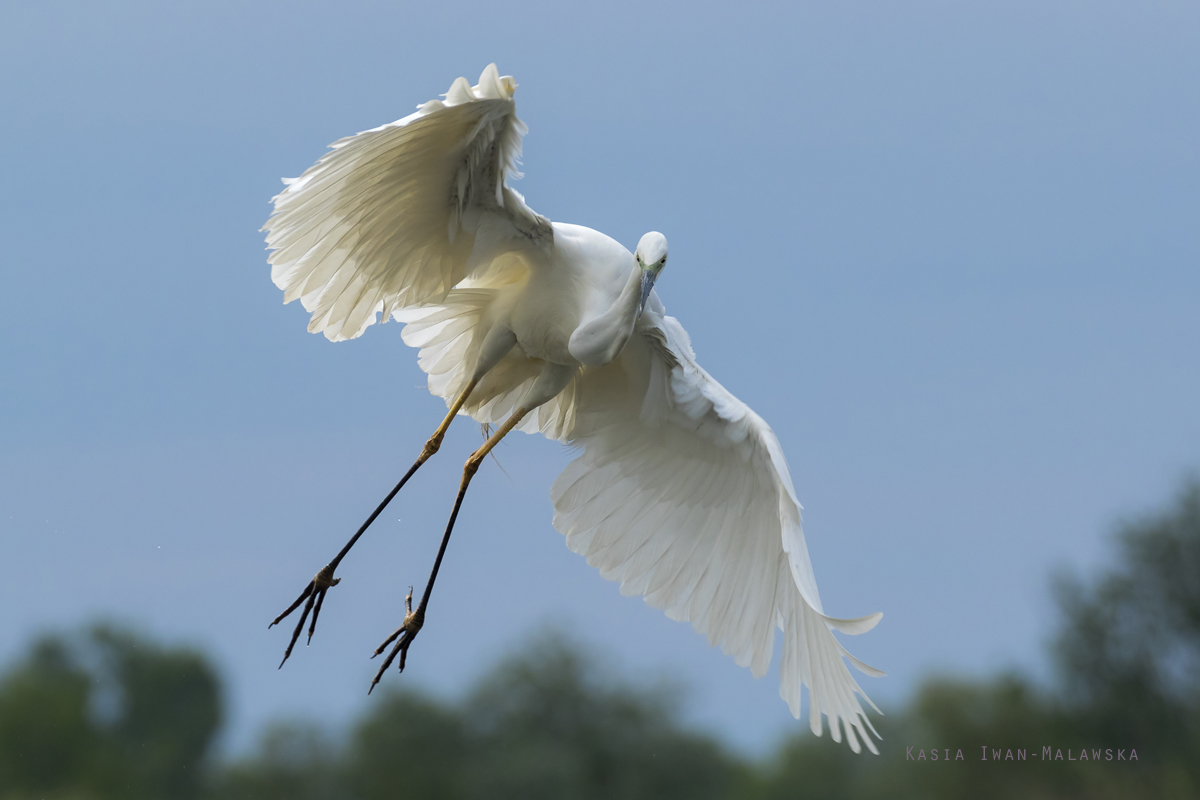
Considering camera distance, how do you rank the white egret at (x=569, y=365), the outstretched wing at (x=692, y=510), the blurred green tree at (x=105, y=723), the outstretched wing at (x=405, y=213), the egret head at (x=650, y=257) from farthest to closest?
1. the blurred green tree at (x=105, y=723)
2. the outstretched wing at (x=692, y=510)
3. the egret head at (x=650, y=257)
4. the white egret at (x=569, y=365)
5. the outstretched wing at (x=405, y=213)

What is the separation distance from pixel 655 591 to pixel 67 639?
17.6 m

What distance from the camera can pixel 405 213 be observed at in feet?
14.3

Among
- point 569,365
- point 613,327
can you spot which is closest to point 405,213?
point 613,327

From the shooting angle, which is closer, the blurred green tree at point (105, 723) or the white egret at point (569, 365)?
the white egret at point (569, 365)

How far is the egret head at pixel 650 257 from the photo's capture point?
13.9 feet

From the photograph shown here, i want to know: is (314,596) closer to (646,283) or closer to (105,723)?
(646,283)

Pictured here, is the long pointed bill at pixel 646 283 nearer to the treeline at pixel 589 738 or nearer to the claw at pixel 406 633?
the claw at pixel 406 633

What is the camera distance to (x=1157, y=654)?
68.0ft

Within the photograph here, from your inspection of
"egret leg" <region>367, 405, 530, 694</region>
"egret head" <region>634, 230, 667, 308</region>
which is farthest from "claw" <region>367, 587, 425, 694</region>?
"egret head" <region>634, 230, 667, 308</region>

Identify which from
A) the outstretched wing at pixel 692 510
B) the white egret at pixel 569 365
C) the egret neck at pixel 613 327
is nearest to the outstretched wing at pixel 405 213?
the white egret at pixel 569 365

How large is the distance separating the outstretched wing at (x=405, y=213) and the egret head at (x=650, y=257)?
14.7 inches

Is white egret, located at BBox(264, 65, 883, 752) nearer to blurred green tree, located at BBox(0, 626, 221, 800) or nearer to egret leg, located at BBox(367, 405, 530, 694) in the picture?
egret leg, located at BBox(367, 405, 530, 694)

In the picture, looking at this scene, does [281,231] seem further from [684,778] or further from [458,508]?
[684,778]

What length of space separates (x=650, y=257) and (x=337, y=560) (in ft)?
5.80
